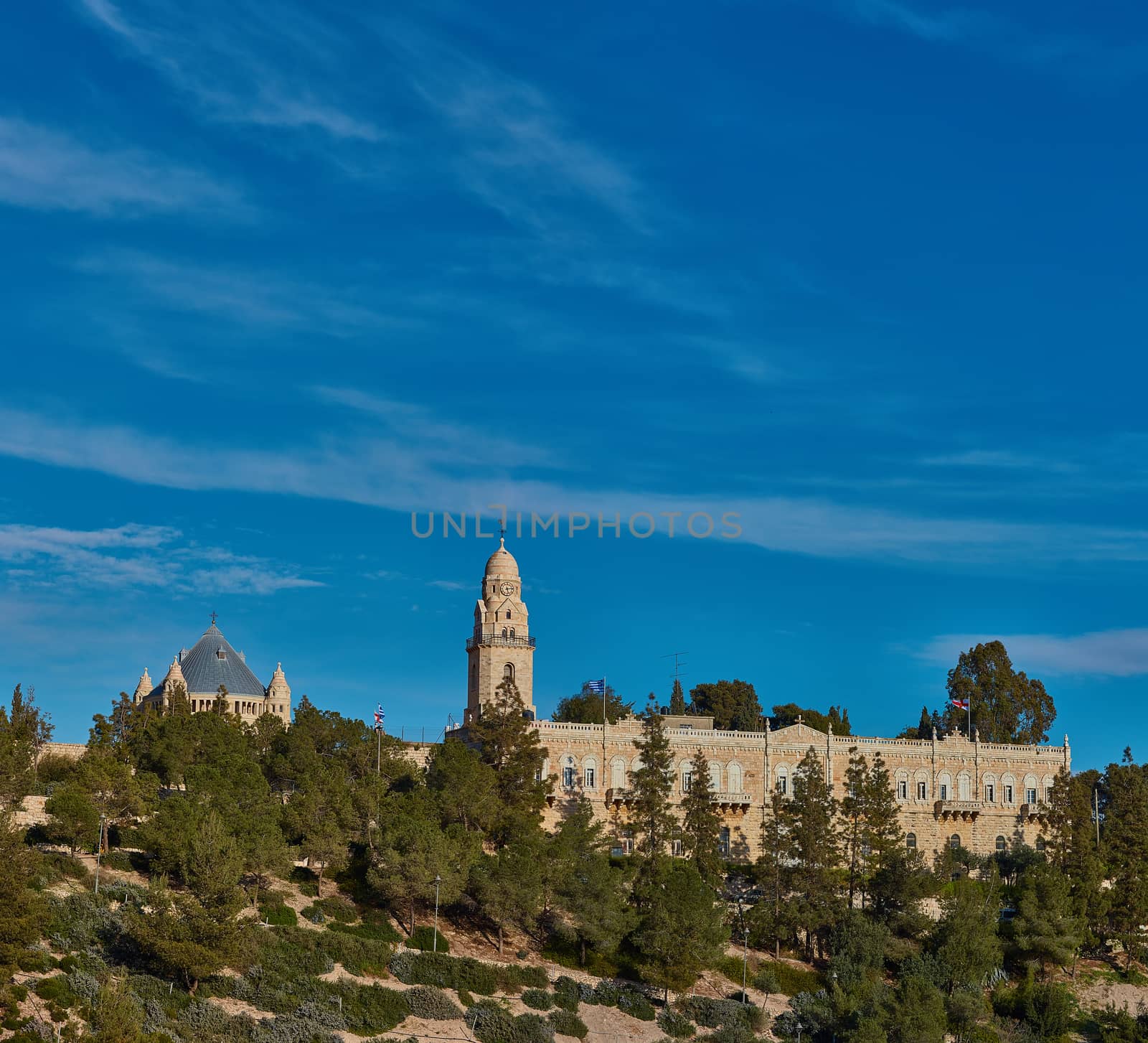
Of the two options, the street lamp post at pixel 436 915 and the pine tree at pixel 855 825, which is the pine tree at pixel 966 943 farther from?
the street lamp post at pixel 436 915

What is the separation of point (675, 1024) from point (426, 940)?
1189cm

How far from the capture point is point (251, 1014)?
2327 inches

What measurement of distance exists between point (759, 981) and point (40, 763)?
38734 millimetres

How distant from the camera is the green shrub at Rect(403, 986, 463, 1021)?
64.0 metres

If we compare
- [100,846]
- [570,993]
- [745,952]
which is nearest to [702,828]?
[745,952]

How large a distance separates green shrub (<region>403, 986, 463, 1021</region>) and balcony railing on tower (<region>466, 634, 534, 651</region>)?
31.1 m

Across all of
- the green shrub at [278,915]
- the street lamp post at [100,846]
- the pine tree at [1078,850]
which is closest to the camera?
the street lamp post at [100,846]

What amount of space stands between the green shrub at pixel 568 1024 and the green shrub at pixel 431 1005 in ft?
14.1

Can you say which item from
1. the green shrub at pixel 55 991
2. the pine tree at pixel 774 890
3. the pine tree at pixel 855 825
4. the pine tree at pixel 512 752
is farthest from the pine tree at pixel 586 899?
the green shrub at pixel 55 991

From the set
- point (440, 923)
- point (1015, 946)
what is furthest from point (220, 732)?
point (1015, 946)

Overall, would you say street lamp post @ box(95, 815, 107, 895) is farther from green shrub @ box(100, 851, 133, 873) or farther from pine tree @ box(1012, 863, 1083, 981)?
pine tree @ box(1012, 863, 1083, 981)

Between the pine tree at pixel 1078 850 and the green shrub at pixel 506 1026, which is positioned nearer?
→ the green shrub at pixel 506 1026

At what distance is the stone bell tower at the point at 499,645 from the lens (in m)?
93.9

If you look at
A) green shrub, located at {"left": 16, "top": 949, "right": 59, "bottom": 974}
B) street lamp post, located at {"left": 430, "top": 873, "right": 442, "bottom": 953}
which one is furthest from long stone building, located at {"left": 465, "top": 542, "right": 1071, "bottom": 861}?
green shrub, located at {"left": 16, "top": 949, "right": 59, "bottom": 974}
